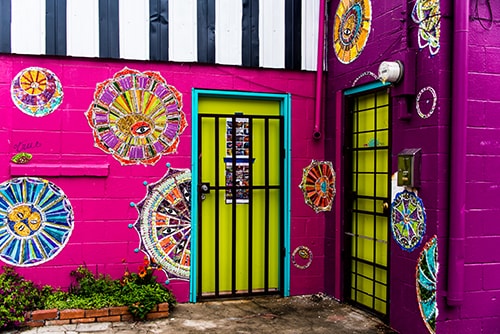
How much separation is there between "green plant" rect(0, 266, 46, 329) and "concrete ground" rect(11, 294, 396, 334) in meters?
0.19

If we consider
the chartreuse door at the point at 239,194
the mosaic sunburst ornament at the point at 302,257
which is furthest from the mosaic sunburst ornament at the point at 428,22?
the mosaic sunburst ornament at the point at 302,257

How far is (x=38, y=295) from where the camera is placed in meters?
4.73

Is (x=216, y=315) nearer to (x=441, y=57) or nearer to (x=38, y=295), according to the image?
(x=38, y=295)

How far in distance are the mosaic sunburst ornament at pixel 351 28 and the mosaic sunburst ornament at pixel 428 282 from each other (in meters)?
2.06

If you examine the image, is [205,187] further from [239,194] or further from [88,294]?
[88,294]

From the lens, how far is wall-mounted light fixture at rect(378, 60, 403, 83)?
13.9 feet

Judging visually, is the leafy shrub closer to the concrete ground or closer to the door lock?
the concrete ground

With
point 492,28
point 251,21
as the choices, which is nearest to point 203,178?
point 251,21

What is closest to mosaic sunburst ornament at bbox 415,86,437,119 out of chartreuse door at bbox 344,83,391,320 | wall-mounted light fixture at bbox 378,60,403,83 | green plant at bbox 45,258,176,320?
wall-mounted light fixture at bbox 378,60,403,83

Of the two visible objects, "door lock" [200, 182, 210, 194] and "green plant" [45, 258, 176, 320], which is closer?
"green plant" [45, 258, 176, 320]

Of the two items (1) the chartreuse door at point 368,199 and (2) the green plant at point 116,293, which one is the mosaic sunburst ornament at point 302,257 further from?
(2) the green plant at point 116,293

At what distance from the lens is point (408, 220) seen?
429 centimetres

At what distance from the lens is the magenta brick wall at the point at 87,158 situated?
486 cm

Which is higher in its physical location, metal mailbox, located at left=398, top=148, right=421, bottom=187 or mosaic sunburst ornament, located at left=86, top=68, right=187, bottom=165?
mosaic sunburst ornament, located at left=86, top=68, right=187, bottom=165
